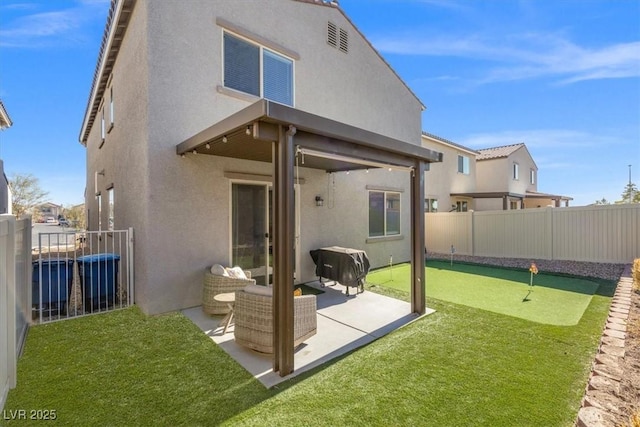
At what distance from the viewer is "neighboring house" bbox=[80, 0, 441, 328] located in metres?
4.73

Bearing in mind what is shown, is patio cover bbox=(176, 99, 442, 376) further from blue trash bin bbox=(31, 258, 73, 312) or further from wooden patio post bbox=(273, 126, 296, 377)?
blue trash bin bbox=(31, 258, 73, 312)

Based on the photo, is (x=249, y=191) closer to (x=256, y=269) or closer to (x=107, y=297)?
(x=256, y=269)

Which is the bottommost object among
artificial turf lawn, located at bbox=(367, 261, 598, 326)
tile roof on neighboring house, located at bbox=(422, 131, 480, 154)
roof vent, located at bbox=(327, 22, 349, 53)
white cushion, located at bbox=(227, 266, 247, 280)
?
artificial turf lawn, located at bbox=(367, 261, 598, 326)

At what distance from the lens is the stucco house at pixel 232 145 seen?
4.59m

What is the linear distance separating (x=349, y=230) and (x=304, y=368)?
6190mm

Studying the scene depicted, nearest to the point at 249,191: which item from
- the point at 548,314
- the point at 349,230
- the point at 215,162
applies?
the point at 215,162

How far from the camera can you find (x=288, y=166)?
3912 mm

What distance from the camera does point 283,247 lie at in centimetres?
393

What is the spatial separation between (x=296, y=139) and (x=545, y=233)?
12.3m

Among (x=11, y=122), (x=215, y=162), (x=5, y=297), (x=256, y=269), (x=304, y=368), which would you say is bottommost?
(x=304, y=368)

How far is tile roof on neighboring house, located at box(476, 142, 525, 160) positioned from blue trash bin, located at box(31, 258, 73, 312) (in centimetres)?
2555

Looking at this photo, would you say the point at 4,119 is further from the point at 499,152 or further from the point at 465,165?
the point at 499,152

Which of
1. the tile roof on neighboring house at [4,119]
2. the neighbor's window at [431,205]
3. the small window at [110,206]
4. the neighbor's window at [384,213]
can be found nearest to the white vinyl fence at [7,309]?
the small window at [110,206]

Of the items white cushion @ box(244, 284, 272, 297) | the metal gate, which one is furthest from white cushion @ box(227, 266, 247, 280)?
the metal gate
